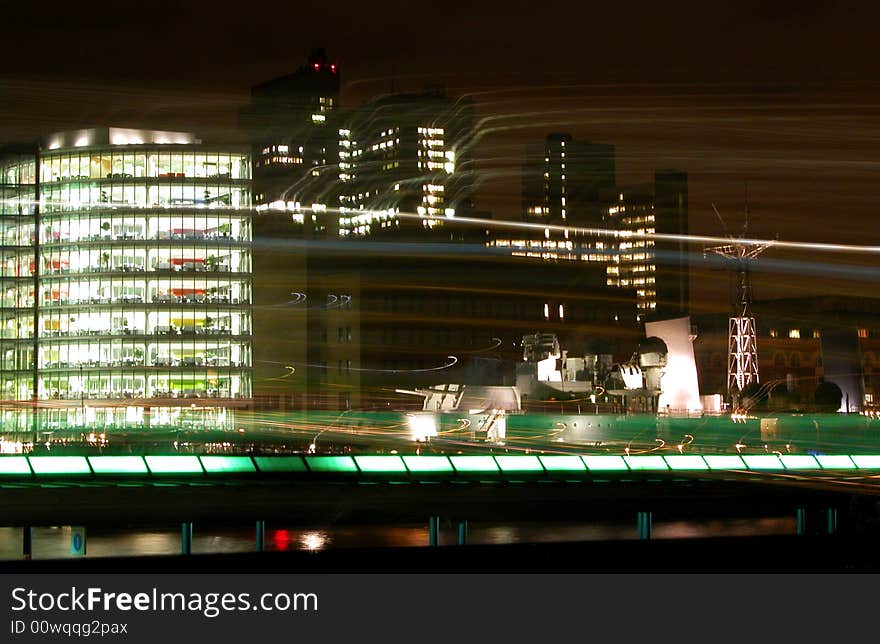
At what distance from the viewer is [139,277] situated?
102188 mm

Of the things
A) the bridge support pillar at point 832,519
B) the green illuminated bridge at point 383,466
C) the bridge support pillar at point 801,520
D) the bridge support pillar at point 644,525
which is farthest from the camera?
the green illuminated bridge at point 383,466

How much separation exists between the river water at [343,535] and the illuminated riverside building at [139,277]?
229 feet

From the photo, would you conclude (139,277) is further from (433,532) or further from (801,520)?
(801,520)

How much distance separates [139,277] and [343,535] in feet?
250

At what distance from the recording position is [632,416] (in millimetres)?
62750

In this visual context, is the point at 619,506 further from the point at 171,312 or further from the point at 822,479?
the point at 171,312

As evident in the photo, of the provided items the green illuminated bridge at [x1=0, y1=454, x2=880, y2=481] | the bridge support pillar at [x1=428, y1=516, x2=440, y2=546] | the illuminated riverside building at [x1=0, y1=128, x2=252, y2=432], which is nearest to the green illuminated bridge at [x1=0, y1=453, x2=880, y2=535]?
the green illuminated bridge at [x1=0, y1=454, x2=880, y2=481]

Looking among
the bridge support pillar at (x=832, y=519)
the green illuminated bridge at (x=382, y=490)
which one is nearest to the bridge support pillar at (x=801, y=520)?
the green illuminated bridge at (x=382, y=490)

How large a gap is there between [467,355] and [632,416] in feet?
196

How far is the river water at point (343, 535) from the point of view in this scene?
1092 inches

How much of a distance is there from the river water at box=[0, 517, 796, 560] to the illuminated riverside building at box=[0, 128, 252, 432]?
229 ft

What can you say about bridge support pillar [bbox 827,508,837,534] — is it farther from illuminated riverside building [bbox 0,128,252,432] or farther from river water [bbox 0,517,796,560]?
illuminated riverside building [bbox 0,128,252,432]

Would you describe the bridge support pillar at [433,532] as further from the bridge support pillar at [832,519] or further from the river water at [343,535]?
the bridge support pillar at [832,519]

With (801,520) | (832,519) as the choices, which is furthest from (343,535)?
(832,519)
